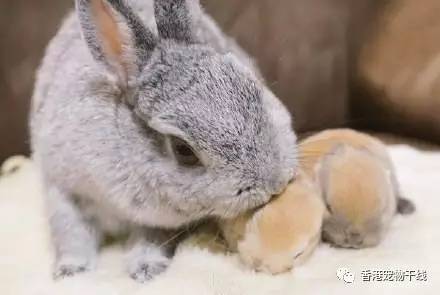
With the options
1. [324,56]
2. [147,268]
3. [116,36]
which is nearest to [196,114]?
[116,36]

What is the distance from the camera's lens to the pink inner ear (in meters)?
1.19

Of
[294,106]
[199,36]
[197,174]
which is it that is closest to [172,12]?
[199,36]

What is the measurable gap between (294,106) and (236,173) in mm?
625

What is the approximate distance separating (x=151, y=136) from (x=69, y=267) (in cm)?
27

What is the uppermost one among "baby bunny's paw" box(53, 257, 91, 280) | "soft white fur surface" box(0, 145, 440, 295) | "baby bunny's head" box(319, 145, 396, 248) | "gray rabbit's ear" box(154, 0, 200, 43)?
"gray rabbit's ear" box(154, 0, 200, 43)

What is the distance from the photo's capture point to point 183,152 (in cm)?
117

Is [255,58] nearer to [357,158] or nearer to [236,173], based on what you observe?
[357,158]

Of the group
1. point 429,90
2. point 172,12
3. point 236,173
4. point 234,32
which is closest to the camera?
point 236,173

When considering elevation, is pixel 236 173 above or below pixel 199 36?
below

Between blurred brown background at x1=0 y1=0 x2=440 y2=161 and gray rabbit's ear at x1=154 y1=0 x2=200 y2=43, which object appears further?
blurred brown background at x1=0 y1=0 x2=440 y2=161

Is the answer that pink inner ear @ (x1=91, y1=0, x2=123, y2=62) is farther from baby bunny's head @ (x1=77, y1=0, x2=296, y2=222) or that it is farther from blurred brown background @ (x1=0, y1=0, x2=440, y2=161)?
blurred brown background @ (x1=0, y1=0, x2=440, y2=161)

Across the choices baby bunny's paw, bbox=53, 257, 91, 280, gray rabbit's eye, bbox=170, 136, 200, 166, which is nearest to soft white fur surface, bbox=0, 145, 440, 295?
baby bunny's paw, bbox=53, 257, 91, 280

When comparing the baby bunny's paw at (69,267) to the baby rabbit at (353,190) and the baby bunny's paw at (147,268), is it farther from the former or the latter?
the baby rabbit at (353,190)

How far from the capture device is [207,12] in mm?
1663
